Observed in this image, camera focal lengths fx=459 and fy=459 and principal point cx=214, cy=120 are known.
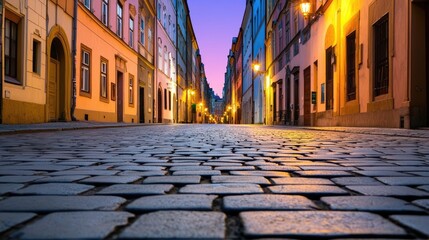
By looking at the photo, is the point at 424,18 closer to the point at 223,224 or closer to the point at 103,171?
the point at 103,171

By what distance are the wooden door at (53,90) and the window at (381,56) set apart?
396 inches

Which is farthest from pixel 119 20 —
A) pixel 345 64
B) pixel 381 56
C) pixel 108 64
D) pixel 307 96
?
pixel 381 56

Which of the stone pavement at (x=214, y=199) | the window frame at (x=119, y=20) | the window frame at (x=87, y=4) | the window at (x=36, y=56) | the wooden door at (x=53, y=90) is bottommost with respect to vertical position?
the stone pavement at (x=214, y=199)

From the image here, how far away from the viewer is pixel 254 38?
4484cm

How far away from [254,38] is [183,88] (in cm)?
1123

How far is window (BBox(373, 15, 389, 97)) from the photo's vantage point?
471 inches

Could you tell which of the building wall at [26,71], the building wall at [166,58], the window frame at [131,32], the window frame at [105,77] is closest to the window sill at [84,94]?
the window frame at [105,77]

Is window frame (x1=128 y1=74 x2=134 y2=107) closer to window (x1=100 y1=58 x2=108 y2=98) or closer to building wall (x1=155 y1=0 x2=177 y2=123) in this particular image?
window (x1=100 y1=58 x2=108 y2=98)

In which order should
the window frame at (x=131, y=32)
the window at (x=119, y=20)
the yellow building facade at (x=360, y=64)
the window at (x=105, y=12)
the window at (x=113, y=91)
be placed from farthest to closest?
the window frame at (x=131, y=32)
the window at (x=119, y=20)
the window at (x=113, y=91)
the window at (x=105, y=12)
the yellow building facade at (x=360, y=64)

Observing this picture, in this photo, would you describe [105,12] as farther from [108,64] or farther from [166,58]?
[166,58]

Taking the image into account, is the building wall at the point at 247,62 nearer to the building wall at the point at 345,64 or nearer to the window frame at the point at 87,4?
the building wall at the point at 345,64

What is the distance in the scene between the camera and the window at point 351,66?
14742 millimetres

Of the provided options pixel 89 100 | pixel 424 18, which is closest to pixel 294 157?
pixel 424 18

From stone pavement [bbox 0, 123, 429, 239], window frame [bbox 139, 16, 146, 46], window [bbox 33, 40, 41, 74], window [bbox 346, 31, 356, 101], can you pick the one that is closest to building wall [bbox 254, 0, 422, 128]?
window [bbox 346, 31, 356, 101]
